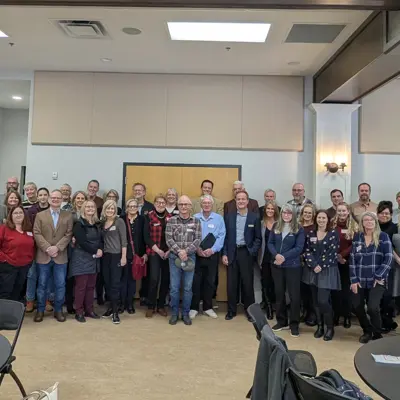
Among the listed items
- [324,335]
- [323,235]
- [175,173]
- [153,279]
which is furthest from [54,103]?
[324,335]

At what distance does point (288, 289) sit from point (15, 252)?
3.19 meters

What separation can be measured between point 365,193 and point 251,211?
1754 mm

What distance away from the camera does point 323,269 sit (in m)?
4.45

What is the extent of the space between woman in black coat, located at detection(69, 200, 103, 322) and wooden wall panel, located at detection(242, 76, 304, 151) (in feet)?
9.20

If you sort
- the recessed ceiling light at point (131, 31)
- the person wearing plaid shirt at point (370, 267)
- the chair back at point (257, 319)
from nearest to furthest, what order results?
the chair back at point (257, 319)
the person wearing plaid shirt at point (370, 267)
the recessed ceiling light at point (131, 31)

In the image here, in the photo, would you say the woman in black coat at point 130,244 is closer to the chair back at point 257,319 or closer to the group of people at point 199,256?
the group of people at point 199,256

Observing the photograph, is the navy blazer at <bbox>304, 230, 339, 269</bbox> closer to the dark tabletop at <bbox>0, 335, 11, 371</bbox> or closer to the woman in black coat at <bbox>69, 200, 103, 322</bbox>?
the woman in black coat at <bbox>69, 200, 103, 322</bbox>

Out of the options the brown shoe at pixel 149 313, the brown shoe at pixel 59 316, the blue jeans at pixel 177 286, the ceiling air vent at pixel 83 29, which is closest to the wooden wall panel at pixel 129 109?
the ceiling air vent at pixel 83 29

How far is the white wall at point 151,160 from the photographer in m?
6.43

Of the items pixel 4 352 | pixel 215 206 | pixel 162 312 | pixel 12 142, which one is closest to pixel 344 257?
pixel 215 206

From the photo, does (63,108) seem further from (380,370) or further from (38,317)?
(380,370)

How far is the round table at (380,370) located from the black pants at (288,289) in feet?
7.63

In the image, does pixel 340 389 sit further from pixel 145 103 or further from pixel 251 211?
pixel 145 103

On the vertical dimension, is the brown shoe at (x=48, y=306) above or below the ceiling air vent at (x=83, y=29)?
below
